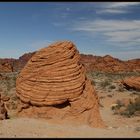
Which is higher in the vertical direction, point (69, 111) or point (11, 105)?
point (69, 111)

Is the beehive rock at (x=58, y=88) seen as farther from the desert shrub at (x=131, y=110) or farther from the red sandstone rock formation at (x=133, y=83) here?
the red sandstone rock formation at (x=133, y=83)

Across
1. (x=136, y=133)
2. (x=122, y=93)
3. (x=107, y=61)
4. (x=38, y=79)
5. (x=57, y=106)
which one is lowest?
(x=107, y=61)

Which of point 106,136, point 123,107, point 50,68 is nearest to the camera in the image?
point 106,136

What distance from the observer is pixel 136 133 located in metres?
15.4

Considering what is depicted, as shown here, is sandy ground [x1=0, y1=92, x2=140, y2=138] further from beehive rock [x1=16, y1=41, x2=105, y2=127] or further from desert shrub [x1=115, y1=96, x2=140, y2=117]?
desert shrub [x1=115, y1=96, x2=140, y2=117]

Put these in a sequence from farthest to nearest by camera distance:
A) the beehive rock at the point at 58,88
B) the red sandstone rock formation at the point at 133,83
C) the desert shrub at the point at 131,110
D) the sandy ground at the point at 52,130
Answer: the red sandstone rock formation at the point at 133,83 → the desert shrub at the point at 131,110 → the beehive rock at the point at 58,88 → the sandy ground at the point at 52,130

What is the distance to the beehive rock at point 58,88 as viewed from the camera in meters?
15.4

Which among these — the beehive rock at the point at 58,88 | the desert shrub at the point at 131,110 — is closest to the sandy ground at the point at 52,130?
the beehive rock at the point at 58,88

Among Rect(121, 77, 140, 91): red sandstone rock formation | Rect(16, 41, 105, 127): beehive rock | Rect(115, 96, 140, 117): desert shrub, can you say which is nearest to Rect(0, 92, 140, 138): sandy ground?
Rect(16, 41, 105, 127): beehive rock

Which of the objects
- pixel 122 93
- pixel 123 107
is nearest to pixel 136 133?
pixel 123 107

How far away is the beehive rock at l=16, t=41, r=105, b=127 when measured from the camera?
50.7 feet

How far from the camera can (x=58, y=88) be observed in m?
15.5

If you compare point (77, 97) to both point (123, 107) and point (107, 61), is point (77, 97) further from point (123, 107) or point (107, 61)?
point (107, 61)

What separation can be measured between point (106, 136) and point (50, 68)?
3.82m
